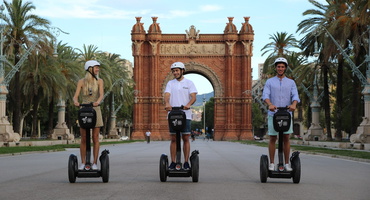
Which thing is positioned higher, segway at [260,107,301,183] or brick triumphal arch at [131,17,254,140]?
brick triumphal arch at [131,17,254,140]

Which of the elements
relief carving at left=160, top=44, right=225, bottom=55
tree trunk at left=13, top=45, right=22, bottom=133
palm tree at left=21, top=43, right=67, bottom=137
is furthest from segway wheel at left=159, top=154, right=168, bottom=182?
relief carving at left=160, top=44, right=225, bottom=55

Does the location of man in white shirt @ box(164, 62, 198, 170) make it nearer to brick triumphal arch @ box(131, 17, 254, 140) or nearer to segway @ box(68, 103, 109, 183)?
segway @ box(68, 103, 109, 183)

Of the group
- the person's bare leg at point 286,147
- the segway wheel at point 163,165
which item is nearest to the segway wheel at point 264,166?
the person's bare leg at point 286,147

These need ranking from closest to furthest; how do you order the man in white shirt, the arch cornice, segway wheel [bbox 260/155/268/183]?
segway wheel [bbox 260/155/268/183], the man in white shirt, the arch cornice

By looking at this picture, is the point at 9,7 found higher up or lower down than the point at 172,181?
higher up

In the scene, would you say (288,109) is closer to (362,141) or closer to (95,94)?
(95,94)

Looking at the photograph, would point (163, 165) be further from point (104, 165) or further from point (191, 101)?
point (191, 101)

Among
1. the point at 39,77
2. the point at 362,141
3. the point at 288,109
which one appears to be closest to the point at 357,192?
the point at 288,109

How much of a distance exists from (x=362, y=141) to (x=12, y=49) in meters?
22.4

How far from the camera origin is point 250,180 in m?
11.3

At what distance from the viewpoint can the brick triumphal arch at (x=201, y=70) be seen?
275 feet

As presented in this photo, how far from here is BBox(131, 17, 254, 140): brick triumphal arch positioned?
83688mm

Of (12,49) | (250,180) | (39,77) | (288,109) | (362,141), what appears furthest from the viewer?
(39,77)

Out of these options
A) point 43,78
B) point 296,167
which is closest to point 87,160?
point 296,167
